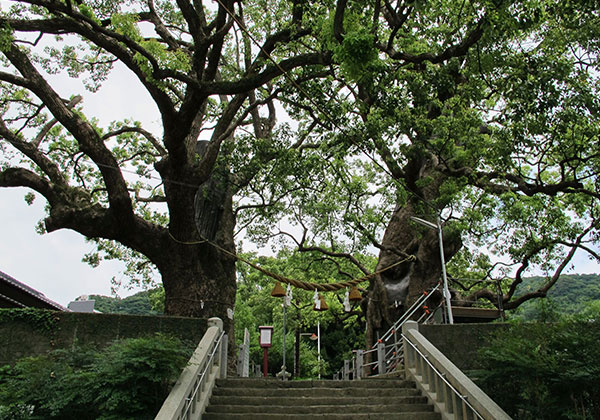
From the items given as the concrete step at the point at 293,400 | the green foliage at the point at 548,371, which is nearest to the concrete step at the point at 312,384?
the concrete step at the point at 293,400

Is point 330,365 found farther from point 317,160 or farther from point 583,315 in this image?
point 583,315

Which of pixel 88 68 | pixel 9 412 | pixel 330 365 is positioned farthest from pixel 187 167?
pixel 330 365

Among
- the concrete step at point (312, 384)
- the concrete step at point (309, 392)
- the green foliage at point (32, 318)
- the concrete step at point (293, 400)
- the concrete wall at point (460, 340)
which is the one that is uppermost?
the green foliage at point (32, 318)

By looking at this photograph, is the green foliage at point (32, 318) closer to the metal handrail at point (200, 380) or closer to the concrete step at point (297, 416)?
the metal handrail at point (200, 380)

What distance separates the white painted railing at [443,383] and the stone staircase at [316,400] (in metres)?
0.21

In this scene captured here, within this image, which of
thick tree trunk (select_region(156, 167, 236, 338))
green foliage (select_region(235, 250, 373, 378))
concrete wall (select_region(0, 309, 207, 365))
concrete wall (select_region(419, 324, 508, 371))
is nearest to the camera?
concrete wall (select_region(0, 309, 207, 365))

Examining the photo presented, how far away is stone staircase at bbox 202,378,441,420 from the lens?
6046 millimetres

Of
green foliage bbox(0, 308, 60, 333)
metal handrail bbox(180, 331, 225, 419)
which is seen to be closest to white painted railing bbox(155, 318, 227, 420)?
metal handrail bbox(180, 331, 225, 419)

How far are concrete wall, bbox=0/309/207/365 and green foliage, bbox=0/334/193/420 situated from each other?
52.5 inches

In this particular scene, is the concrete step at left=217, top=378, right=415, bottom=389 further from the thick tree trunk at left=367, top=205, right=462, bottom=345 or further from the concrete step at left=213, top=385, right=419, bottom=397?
the thick tree trunk at left=367, top=205, right=462, bottom=345

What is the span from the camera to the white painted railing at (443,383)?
17.0ft

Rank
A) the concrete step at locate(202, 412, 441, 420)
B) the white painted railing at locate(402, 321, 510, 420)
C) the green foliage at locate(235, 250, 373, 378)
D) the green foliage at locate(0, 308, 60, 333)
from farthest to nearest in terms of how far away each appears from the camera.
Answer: the green foliage at locate(235, 250, 373, 378) < the green foliage at locate(0, 308, 60, 333) < the concrete step at locate(202, 412, 441, 420) < the white painted railing at locate(402, 321, 510, 420)

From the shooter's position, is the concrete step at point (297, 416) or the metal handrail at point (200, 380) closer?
the metal handrail at point (200, 380)

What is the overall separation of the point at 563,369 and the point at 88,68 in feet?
43.9
